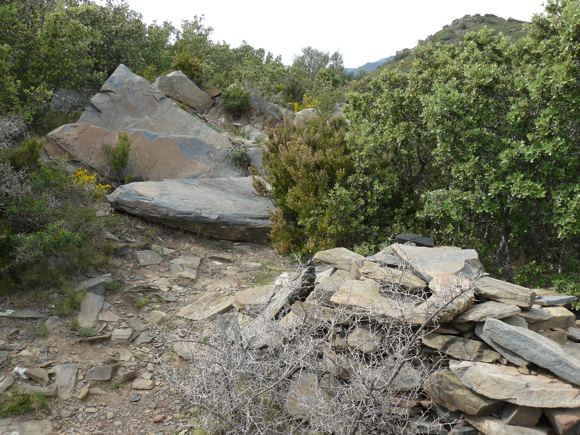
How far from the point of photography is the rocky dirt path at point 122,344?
152 inches

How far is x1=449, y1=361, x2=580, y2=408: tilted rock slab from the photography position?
114 inches

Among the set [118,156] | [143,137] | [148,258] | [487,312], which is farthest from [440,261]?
[143,137]

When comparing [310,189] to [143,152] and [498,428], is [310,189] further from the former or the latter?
[498,428]

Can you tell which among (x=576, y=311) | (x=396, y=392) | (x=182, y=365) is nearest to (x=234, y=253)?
(x=182, y=365)

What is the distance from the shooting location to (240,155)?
9570 millimetres

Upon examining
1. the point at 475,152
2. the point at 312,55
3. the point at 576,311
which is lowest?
the point at 576,311

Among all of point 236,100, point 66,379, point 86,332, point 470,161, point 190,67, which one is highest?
point 190,67

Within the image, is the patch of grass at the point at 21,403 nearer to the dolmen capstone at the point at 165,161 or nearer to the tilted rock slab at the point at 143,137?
the dolmen capstone at the point at 165,161

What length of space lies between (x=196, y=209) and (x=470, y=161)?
4.11m

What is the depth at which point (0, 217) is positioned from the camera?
5.52 m

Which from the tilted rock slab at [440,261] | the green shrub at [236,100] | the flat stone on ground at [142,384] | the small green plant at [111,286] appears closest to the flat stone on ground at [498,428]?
the tilted rock slab at [440,261]

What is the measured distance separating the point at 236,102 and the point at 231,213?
8010 millimetres

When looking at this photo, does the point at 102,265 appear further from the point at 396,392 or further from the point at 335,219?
the point at 396,392

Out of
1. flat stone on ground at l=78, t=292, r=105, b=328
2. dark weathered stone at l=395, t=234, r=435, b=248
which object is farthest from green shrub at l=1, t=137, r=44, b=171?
dark weathered stone at l=395, t=234, r=435, b=248
